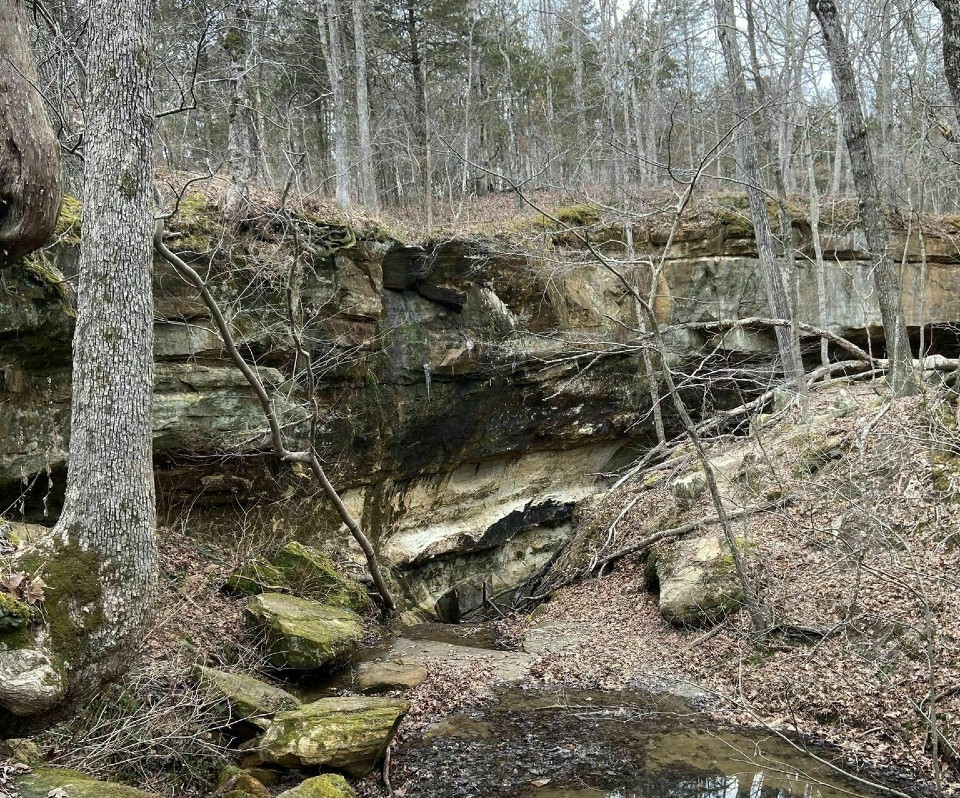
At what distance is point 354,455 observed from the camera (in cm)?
1245

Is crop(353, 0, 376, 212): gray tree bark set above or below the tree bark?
above

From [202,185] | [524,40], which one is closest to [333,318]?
[202,185]

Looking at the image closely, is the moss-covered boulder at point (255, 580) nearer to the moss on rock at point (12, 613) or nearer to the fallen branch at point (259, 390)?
the fallen branch at point (259, 390)

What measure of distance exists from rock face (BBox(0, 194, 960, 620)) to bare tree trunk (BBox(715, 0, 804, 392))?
2184 millimetres

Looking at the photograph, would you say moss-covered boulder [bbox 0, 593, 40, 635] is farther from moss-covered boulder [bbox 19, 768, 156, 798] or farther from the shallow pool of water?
the shallow pool of water

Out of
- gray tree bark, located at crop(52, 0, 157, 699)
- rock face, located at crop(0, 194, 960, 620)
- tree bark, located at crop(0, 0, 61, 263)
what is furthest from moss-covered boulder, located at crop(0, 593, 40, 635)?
rock face, located at crop(0, 194, 960, 620)

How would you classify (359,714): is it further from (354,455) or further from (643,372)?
(643,372)

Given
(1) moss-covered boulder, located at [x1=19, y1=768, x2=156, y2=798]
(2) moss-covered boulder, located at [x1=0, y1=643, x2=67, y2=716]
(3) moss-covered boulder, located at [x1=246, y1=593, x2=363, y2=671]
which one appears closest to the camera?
(1) moss-covered boulder, located at [x1=19, y1=768, x2=156, y2=798]

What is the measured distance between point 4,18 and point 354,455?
8589mm

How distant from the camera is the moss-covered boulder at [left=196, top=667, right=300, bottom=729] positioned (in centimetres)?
647

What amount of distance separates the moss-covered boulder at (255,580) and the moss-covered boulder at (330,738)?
3390 millimetres

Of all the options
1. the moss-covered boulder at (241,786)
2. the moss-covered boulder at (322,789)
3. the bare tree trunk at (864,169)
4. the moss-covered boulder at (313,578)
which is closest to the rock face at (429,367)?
the moss-covered boulder at (313,578)

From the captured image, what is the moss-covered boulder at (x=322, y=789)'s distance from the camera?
4965mm

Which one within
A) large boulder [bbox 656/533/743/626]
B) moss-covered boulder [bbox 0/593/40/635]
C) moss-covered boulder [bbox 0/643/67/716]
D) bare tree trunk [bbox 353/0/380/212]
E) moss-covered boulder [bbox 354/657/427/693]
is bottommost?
moss-covered boulder [bbox 354/657/427/693]
